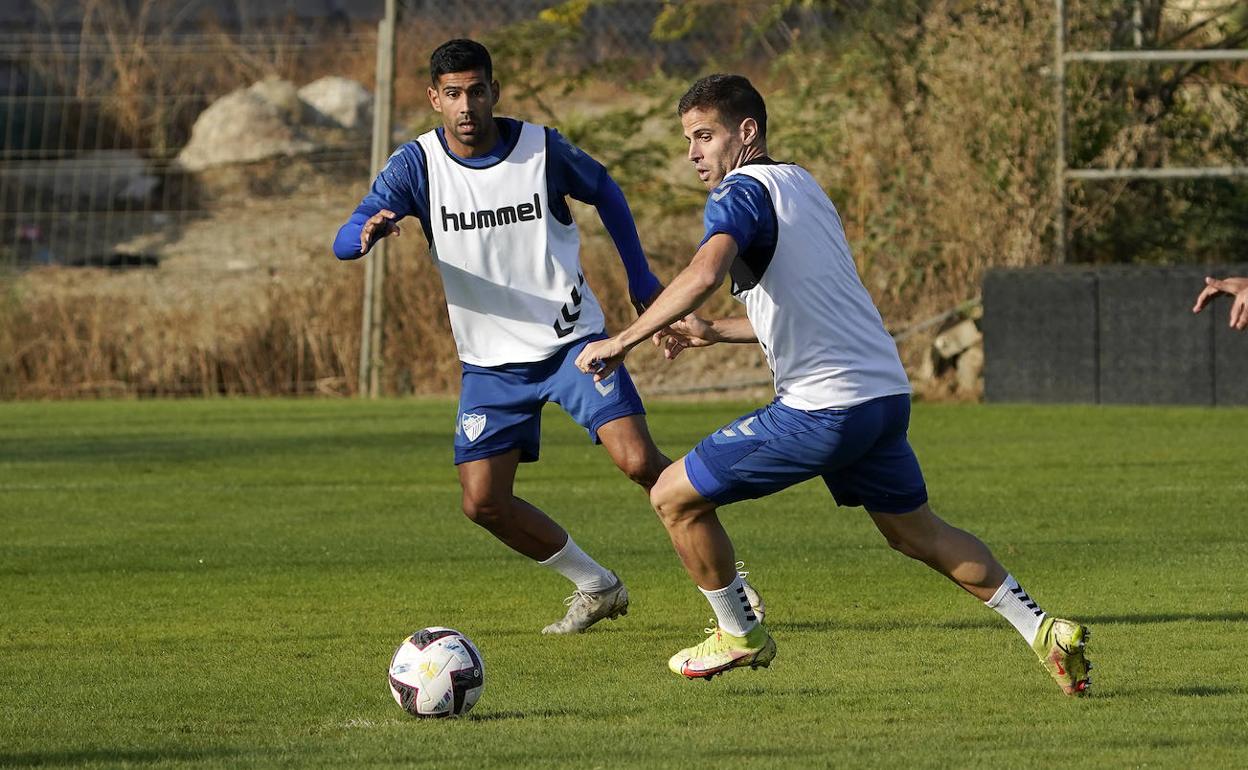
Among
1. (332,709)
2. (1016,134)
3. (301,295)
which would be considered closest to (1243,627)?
(332,709)

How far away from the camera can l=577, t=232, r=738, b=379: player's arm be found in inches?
225

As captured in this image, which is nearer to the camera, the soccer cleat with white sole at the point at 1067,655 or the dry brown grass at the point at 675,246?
the soccer cleat with white sole at the point at 1067,655

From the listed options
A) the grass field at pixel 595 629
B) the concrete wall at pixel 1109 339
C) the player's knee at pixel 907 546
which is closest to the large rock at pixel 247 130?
the concrete wall at pixel 1109 339

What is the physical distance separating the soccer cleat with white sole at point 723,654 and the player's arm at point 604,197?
1.89 m

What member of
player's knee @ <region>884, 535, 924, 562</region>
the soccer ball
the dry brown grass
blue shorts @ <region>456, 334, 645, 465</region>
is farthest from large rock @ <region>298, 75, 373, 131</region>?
the soccer ball

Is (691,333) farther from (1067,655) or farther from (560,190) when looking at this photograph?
(1067,655)

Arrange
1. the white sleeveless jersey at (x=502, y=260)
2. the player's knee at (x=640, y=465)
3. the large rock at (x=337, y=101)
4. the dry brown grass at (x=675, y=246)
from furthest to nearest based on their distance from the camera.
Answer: the large rock at (x=337, y=101)
the dry brown grass at (x=675, y=246)
the white sleeveless jersey at (x=502, y=260)
the player's knee at (x=640, y=465)

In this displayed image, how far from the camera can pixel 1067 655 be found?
5883mm

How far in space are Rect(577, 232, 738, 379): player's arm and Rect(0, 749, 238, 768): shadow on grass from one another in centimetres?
156

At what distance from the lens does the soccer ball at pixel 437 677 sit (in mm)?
5863

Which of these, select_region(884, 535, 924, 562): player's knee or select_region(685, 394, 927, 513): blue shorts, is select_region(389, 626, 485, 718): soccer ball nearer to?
select_region(685, 394, 927, 513): blue shorts

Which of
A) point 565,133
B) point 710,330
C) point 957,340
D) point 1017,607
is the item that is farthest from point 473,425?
point 565,133

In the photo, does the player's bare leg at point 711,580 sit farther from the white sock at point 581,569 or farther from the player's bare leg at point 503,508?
the player's bare leg at point 503,508

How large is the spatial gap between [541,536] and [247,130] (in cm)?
2311
